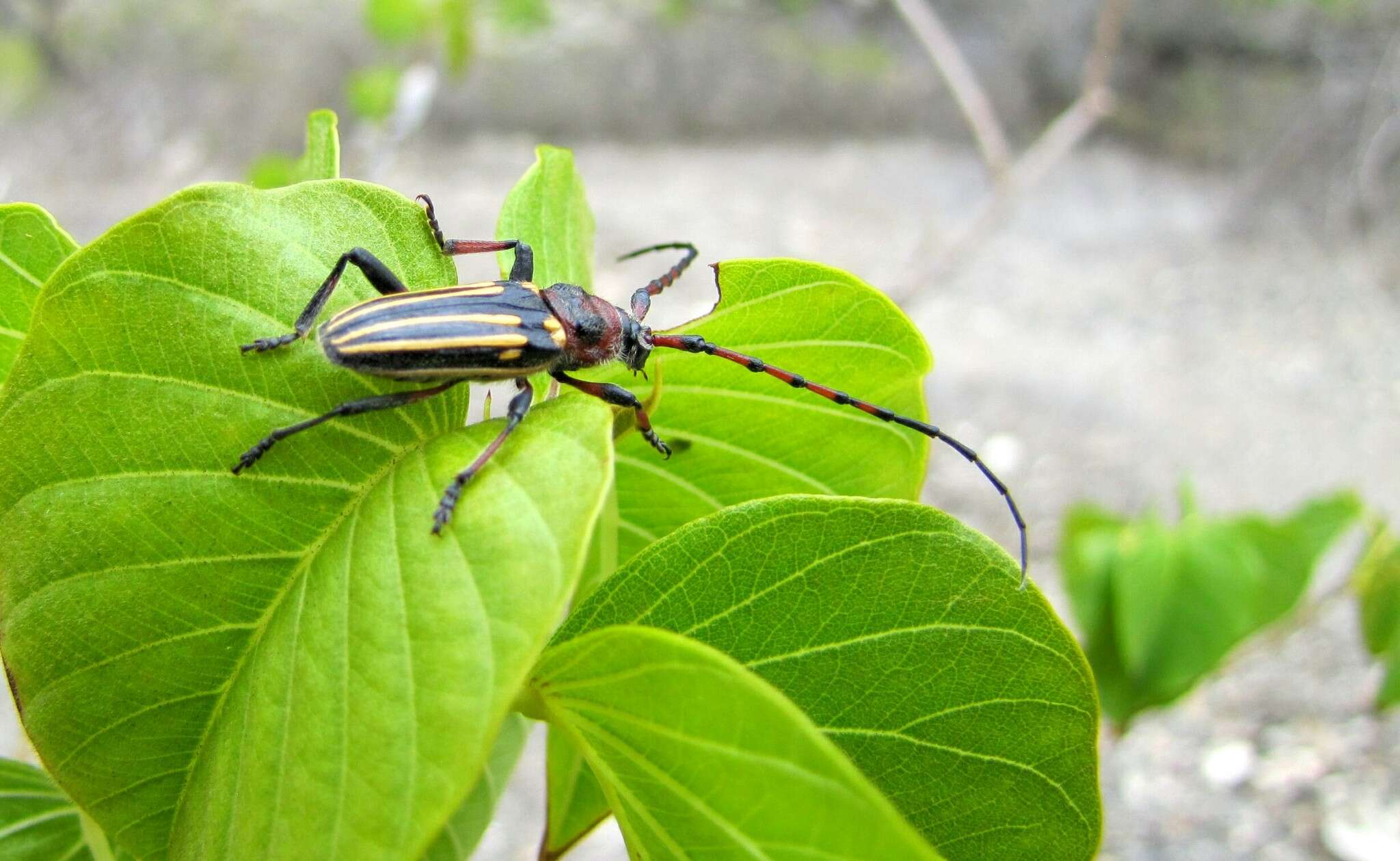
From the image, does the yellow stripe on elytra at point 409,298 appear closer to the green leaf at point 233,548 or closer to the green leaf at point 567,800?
the green leaf at point 233,548

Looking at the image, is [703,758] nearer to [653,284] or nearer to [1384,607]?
[653,284]

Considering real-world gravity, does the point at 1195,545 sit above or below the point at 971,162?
above

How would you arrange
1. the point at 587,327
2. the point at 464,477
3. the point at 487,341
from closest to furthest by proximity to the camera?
1. the point at 464,477
2. the point at 487,341
3. the point at 587,327

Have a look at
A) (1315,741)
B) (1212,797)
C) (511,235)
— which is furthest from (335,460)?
(1315,741)

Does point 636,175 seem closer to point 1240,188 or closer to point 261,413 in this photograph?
point 1240,188

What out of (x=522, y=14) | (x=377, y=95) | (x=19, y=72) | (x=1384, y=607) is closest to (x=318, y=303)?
(x=1384, y=607)


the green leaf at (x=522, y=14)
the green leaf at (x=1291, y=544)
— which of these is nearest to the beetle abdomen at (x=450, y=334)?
the green leaf at (x=1291, y=544)

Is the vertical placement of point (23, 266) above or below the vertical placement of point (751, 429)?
above

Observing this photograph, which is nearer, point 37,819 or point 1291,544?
point 37,819
